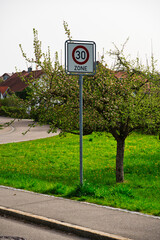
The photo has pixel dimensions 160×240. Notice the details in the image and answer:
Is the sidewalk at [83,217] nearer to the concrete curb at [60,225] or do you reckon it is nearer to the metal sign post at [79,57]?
the concrete curb at [60,225]

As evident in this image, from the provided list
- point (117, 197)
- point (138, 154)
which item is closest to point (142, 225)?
point (117, 197)

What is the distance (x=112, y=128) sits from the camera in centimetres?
1247

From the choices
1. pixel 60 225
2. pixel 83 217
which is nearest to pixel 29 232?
pixel 60 225

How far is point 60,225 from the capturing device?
6.53 metres

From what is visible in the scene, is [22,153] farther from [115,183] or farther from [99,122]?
[99,122]

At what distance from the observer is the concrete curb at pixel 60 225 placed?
5.91 meters

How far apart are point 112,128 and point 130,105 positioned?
134cm

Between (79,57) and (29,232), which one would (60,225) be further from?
(79,57)

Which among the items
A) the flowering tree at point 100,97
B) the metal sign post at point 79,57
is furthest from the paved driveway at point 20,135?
the metal sign post at point 79,57

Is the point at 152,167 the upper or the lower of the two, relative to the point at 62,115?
lower

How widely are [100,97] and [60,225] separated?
5387 millimetres

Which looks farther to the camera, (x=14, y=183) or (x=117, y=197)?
(x=14, y=183)

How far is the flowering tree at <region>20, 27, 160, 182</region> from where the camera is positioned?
37.4 feet

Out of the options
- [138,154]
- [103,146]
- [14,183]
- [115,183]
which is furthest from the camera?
[103,146]
